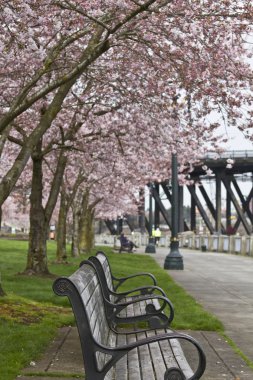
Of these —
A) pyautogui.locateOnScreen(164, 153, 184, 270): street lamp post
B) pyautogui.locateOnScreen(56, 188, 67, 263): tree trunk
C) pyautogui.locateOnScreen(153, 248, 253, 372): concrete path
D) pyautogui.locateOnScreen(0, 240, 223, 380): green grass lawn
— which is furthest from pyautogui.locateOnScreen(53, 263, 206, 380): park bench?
pyautogui.locateOnScreen(56, 188, 67, 263): tree trunk

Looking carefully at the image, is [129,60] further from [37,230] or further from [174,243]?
[174,243]

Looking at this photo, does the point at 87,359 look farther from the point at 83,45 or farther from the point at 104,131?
the point at 104,131

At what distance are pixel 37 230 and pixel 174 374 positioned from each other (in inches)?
539

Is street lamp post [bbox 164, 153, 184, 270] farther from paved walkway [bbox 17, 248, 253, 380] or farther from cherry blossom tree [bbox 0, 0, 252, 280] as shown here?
paved walkway [bbox 17, 248, 253, 380]

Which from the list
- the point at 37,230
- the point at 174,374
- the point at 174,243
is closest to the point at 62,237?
the point at 174,243

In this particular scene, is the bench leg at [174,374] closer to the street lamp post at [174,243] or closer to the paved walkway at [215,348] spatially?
the paved walkway at [215,348]

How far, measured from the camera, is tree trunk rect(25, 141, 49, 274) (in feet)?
57.8

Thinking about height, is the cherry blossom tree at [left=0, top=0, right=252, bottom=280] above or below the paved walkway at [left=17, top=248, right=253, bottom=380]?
above

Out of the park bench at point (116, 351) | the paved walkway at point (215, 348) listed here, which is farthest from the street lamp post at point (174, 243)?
the park bench at point (116, 351)

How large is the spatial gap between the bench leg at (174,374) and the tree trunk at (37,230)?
13.2 m

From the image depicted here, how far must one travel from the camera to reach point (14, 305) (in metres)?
10.4

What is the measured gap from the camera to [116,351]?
438cm

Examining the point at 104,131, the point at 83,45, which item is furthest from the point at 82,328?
the point at 104,131

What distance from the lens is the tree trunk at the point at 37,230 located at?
17.6m
